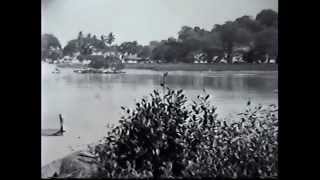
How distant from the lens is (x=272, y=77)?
7.04ft

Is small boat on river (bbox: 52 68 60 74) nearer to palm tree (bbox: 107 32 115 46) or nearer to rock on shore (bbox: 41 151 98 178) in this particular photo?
palm tree (bbox: 107 32 115 46)

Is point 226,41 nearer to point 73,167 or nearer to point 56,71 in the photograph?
point 56,71

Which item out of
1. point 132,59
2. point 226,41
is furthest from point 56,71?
point 226,41

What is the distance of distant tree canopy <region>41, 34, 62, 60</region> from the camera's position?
6.89 ft

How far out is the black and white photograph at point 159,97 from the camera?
2105mm

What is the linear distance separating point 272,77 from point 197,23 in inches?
20.0

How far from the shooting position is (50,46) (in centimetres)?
211

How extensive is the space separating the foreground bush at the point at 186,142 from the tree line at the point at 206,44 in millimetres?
232

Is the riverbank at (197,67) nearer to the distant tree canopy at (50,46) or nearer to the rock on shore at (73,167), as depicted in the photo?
the distant tree canopy at (50,46)

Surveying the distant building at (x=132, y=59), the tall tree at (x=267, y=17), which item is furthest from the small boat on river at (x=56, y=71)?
the tall tree at (x=267, y=17)

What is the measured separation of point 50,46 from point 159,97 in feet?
2.14
